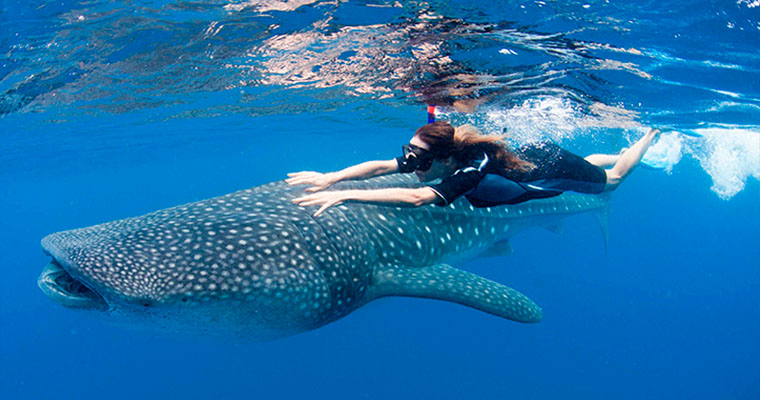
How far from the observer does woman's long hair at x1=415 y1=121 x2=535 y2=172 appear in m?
4.27

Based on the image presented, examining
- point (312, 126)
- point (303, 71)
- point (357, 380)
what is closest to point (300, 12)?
point (303, 71)

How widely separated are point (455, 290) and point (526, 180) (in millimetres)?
2044

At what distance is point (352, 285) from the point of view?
4379mm

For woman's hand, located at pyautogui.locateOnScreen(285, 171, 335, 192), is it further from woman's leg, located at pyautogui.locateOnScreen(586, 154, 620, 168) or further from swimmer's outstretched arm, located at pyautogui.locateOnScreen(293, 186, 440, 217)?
woman's leg, located at pyautogui.locateOnScreen(586, 154, 620, 168)

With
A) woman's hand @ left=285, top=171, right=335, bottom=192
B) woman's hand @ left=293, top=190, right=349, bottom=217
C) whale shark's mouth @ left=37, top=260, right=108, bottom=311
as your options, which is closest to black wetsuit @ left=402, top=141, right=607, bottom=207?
woman's hand @ left=293, top=190, right=349, bottom=217

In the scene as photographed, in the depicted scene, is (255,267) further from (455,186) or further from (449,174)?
(449,174)

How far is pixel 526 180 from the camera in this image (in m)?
5.55

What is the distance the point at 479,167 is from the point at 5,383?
84.8 ft

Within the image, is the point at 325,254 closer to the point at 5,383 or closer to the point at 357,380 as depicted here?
the point at 357,380

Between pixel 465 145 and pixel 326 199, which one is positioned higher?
pixel 465 145

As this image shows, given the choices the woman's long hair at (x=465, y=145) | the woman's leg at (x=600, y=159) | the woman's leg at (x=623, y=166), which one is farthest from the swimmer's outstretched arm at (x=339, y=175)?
the woman's leg at (x=600, y=159)

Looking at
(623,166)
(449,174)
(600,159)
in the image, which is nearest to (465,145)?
(449,174)

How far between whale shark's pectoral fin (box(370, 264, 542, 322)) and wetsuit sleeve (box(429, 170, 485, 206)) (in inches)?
41.6

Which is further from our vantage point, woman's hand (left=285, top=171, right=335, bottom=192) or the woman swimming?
woman's hand (left=285, top=171, right=335, bottom=192)
